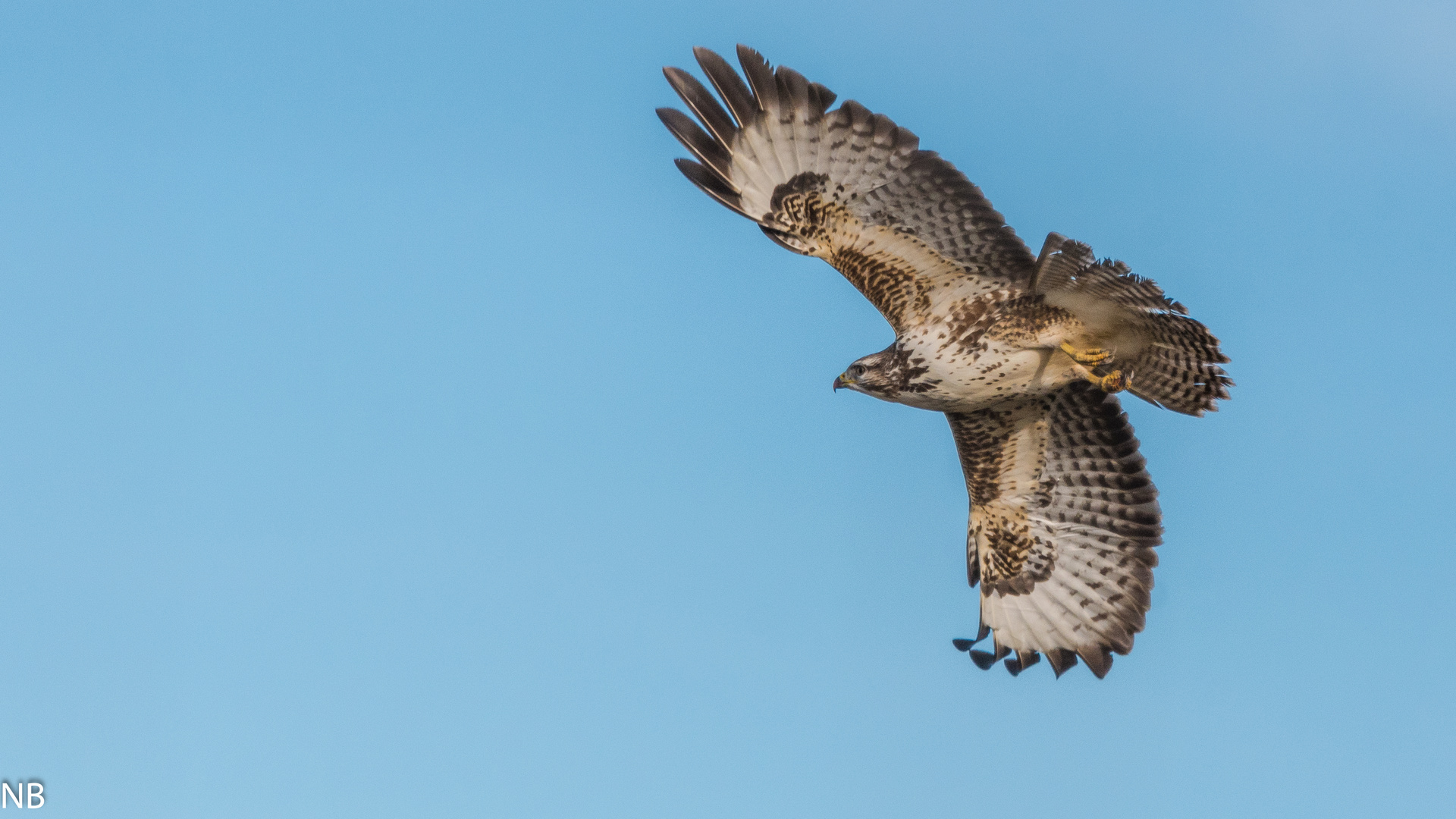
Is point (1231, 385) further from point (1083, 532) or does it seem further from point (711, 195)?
point (711, 195)

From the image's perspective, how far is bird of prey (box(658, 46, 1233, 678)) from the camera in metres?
9.38

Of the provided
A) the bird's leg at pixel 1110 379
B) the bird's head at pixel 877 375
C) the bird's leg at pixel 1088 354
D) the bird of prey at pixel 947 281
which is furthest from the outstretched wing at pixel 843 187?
the bird's leg at pixel 1110 379

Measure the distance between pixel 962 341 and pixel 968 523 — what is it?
2.23 m

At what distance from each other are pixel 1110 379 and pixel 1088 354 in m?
0.21

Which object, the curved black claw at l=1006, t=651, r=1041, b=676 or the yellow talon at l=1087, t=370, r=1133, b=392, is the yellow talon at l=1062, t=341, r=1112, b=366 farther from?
the curved black claw at l=1006, t=651, r=1041, b=676

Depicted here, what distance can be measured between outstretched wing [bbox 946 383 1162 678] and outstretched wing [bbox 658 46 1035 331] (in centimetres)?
135

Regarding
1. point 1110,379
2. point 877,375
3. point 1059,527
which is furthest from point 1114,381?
point 1059,527

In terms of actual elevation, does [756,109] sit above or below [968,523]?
above

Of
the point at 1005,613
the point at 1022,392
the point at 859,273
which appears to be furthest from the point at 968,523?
the point at 859,273

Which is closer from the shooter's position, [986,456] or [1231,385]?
[1231,385]

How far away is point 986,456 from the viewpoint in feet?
36.1

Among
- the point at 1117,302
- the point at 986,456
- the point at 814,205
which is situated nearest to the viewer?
the point at 1117,302

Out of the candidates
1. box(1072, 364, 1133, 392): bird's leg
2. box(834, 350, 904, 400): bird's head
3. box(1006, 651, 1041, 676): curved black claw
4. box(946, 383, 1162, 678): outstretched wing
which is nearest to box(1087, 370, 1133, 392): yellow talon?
box(1072, 364, 1133, 392): bird's leg

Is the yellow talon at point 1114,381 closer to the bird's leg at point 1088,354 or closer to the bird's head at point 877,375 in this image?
the bird's leg at point 1088,354
